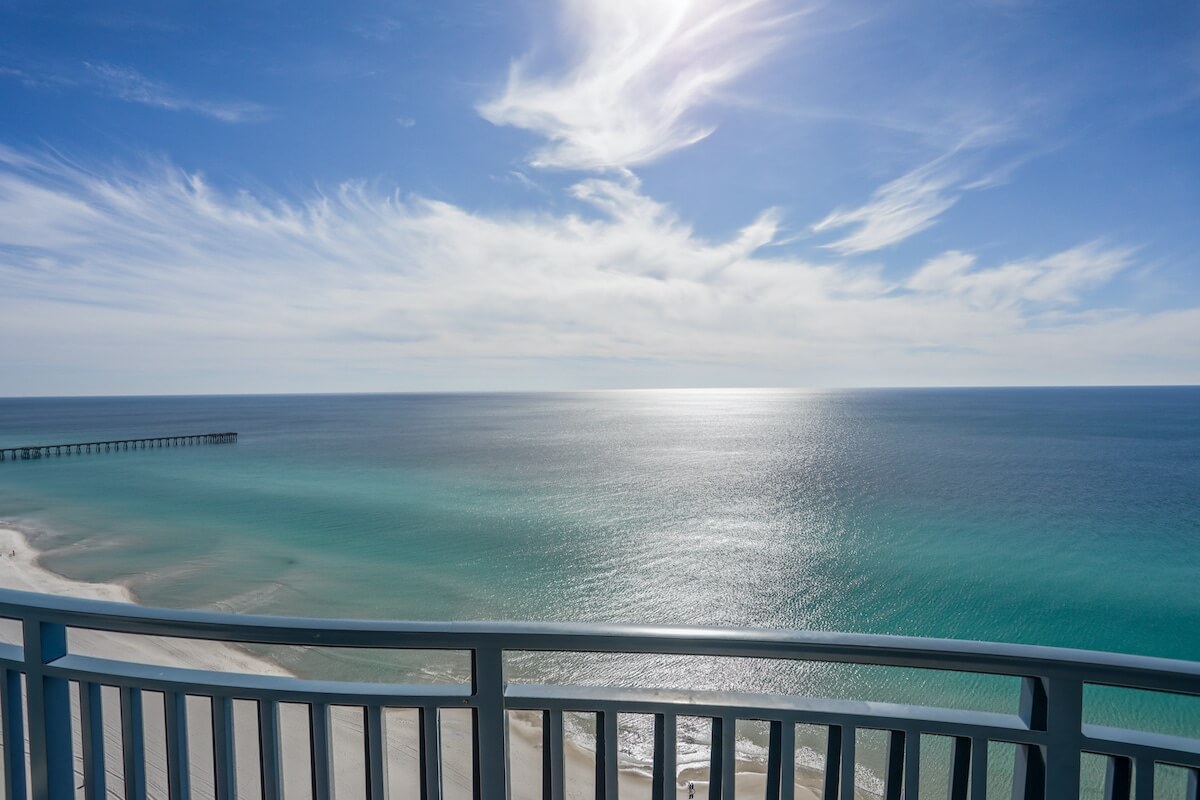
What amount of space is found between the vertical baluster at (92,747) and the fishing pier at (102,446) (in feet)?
221

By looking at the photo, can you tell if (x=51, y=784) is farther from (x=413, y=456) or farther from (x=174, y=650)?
(x=413, y=456)

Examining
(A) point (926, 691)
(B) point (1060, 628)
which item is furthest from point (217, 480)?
(B) point (1060, 628)

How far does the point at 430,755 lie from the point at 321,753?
0.32 metres

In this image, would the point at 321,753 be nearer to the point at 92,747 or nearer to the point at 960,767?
the point at 92,747

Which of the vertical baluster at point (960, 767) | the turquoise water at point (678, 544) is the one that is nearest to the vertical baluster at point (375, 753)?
the vertical baluster at point (960, 767)

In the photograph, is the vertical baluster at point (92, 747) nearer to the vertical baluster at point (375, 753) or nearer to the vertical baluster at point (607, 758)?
the vertical baluster at point (375, 753)

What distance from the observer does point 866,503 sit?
3356cm

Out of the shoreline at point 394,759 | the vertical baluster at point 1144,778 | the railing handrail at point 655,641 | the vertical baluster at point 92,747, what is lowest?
the shoreline at point 394,759

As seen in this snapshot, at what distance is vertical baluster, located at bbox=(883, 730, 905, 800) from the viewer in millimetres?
1620

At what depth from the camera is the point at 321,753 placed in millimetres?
1776

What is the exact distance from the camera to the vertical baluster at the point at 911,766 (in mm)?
1570

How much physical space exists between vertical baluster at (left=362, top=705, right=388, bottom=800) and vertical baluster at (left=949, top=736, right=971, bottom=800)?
60.4 inches

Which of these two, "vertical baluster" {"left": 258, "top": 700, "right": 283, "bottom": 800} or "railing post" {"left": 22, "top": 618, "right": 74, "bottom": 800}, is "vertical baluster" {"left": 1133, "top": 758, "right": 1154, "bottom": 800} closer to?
"vertical baluster" {"left": 258, "top": 700, "right": 283, "bottom": 800}

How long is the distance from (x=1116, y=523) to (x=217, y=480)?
5140cm
